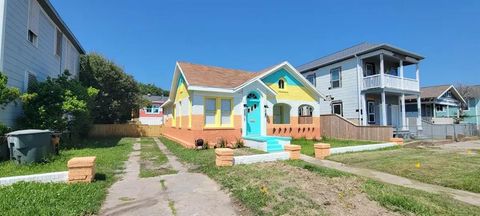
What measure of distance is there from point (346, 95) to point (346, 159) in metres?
12.8

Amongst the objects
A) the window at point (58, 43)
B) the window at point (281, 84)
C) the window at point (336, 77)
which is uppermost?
the window at point (58, 43)

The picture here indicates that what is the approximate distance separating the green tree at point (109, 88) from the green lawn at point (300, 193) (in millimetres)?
21908

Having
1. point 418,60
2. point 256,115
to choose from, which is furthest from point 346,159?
point 418,60

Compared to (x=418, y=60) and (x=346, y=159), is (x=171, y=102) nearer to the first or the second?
(x=346, y=159)

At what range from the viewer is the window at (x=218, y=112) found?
49.7ft

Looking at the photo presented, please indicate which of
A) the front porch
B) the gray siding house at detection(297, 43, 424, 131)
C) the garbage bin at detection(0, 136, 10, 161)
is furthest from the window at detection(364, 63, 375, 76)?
the garbage bin at detection(0, 136, 10, 161)

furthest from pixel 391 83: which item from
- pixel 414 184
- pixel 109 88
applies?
pixel 109 88

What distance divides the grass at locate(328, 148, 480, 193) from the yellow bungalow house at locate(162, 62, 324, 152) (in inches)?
175

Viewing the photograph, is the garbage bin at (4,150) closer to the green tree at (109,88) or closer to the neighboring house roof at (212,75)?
the neighboring house roof at (212,75)

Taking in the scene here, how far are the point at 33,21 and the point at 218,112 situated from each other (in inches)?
390

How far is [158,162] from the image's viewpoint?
1058 cm

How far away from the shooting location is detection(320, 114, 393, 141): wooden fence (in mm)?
17112

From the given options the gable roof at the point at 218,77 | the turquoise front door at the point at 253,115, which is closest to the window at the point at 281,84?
the gable roof at the point at 218,77

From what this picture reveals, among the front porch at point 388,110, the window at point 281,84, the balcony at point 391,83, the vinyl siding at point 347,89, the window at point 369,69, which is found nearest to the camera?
the window at point 281,84
